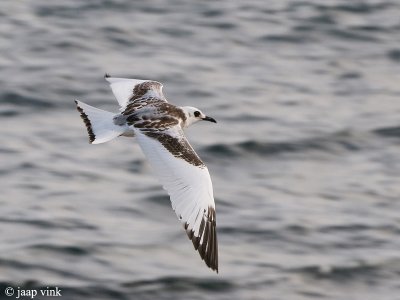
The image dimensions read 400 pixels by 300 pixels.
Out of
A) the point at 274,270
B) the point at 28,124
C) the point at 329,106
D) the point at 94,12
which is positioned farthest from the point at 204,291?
the point at 94,12

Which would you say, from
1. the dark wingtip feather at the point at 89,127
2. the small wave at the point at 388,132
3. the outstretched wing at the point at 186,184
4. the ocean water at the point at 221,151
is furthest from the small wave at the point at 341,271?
the dark wingtip feather at the point at 89,127

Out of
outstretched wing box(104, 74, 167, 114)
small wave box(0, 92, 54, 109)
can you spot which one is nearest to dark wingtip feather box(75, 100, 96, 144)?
outstretched wing box(104, 74, 167, 114)

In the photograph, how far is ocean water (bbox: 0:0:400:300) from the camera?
13844 millimetres

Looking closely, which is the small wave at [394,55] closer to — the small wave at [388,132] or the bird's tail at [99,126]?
the small wave at [388,132]

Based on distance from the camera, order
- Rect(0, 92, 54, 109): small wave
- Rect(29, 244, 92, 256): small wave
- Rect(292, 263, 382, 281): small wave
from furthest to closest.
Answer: Rect(0, 92, 54, 109): small wave → Rect(292, 263, 382, 281): small wave → Rect(29, 244, 92, 256): small wave

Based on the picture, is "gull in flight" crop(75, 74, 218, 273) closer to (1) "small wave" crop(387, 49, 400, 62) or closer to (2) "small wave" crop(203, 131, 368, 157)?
(2) "small wave" crop(203, 131, 368, 157)

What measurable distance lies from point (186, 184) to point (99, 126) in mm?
1108

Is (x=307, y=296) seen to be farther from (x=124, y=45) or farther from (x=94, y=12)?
(x=94, y=12)

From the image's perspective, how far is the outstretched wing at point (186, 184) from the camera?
10742 mm

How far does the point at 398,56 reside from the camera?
20.3 meters

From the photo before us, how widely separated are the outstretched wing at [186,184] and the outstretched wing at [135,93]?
1023 mm

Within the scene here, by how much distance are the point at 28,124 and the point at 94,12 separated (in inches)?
205

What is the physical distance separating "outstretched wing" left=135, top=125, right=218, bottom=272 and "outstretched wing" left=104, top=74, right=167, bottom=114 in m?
1.02

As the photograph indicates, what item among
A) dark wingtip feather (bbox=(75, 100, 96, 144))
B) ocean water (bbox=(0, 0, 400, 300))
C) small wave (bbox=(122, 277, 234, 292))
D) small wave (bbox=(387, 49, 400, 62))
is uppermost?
dark wingtip feather (bbox=(75, 100, 96, 144))
